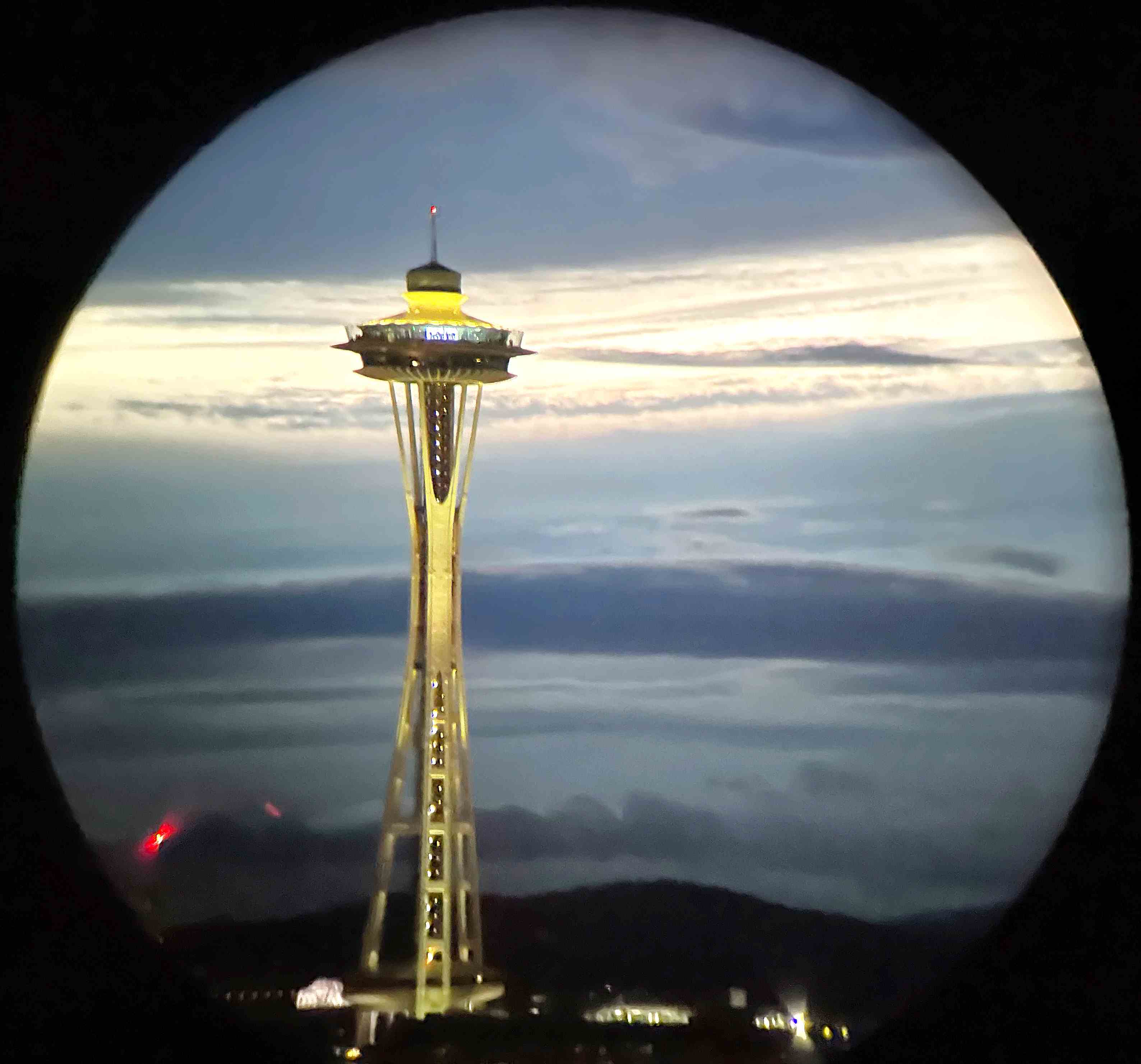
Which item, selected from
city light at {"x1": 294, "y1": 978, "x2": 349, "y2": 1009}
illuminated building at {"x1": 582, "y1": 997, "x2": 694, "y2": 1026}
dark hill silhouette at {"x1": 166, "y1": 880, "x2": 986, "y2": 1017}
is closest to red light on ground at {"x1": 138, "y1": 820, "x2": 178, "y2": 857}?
dark hill silhouette at {"x1": 166, "y1": 880, "x2": 986, "y2": 1017}

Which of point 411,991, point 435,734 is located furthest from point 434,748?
point 411,991

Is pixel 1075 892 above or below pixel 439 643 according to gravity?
below

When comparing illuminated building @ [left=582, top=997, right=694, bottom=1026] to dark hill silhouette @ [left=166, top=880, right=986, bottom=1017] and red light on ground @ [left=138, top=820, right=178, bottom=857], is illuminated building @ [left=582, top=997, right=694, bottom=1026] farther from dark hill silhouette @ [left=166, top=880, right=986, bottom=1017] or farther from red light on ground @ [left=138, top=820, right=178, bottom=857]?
red light on ground @ [left=138, top=820, right=178, bottom=857]

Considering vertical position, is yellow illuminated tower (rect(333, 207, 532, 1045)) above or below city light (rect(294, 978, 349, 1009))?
above

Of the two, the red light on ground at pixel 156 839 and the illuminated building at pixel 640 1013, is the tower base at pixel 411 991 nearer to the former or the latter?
the illuminated building at pixel 640 1013

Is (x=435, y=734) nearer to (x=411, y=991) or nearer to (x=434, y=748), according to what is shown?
(x=434, y=748)

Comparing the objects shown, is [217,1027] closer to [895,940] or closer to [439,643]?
[439,643]

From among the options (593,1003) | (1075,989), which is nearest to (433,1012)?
(593,1003)

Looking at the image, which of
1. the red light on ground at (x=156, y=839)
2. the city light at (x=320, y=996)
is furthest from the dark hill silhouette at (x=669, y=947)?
the red light on ground at (x=156, y=839)
